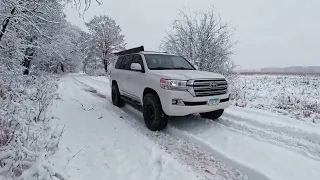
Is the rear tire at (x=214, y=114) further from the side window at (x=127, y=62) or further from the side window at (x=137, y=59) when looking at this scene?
the side window at (x=127, y=62)

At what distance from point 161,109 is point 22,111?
2941 millimetres

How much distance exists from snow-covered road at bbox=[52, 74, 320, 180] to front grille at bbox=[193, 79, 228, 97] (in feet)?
2.89

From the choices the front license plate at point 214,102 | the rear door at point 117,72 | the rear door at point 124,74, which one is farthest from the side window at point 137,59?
the front license plate at point 214,102

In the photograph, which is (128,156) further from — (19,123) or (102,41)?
(102,41)

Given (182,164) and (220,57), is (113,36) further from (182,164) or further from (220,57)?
(182,164)

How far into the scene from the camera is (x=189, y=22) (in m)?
11.8

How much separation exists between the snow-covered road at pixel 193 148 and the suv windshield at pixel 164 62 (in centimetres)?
147

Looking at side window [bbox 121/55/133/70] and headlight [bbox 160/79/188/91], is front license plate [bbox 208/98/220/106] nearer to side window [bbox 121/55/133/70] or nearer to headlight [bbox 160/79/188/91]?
headlight [bbox 160/79/188/91]

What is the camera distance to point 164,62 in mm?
6195

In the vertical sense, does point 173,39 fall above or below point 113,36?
below

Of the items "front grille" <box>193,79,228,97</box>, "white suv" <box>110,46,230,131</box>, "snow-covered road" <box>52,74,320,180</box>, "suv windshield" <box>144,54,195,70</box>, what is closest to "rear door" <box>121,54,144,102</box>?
"white suv" <box>110,46,230,131</box>

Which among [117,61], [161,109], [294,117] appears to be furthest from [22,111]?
[294,117]

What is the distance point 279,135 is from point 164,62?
3.37 m

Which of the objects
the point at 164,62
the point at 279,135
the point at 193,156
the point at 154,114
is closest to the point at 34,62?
the point at 164,62
